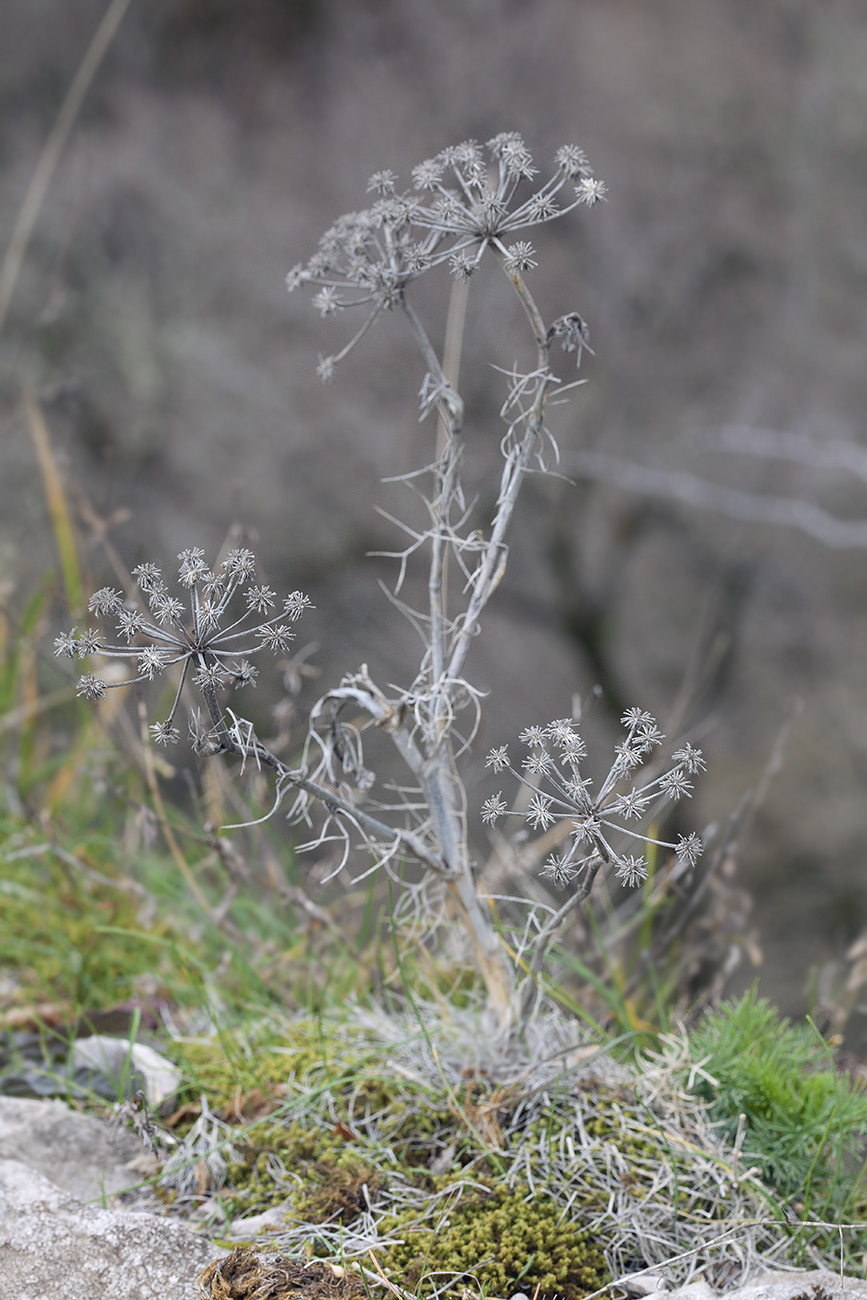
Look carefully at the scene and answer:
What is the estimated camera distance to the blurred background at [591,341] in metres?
2.69

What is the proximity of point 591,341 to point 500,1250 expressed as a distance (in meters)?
2.27

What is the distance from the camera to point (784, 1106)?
1.16m

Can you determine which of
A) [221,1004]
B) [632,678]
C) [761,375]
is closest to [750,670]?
[632,678]

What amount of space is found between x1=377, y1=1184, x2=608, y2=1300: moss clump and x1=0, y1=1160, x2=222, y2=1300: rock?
19 cm

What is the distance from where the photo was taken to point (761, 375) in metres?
2.77

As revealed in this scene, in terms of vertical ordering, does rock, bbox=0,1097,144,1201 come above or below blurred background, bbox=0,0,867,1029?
below

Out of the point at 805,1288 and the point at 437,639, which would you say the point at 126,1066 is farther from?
the point at 805,1288

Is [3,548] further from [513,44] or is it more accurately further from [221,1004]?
[513,44]

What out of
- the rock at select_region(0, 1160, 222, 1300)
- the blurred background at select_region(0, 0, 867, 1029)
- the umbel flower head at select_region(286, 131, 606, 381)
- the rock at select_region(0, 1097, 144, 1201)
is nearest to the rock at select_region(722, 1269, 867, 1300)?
the rock at select_region(0, 1160, 222, 1300)

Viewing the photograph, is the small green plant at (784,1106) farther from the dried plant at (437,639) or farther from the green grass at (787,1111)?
the dried plant at (437,639)

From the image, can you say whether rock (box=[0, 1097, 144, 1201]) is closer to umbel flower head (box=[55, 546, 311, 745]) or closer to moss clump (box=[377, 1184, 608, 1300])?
moss clump (box=[377, 1184, 608, 1300])

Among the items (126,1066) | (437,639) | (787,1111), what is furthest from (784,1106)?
(126,1066)

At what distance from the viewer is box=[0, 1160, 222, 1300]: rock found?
903 mm

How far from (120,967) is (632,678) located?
1584mm
